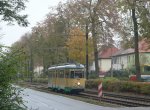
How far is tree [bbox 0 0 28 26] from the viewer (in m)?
22.6

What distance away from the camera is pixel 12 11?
76.7ft

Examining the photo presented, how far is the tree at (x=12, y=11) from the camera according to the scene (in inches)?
890

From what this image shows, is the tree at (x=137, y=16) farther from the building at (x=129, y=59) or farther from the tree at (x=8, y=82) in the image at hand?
the building at (x=129, y=59)

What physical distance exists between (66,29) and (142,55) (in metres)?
24.9

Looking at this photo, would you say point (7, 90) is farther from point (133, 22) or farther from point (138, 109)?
point (133, 22)

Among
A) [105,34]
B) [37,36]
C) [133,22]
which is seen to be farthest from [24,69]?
[37,36]

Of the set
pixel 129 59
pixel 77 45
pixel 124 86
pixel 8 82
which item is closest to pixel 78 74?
pixel 124 86

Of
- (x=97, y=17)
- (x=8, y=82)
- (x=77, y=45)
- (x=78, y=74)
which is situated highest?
(x=97, y=17)

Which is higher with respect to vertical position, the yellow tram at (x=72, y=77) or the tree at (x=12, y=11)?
the tree at (x=12, y=11)

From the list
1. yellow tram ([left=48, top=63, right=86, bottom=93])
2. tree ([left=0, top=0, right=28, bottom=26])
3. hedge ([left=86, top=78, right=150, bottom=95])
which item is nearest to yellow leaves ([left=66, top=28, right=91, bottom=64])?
hedge ([left=86, top=78, right=150, bottom=95])

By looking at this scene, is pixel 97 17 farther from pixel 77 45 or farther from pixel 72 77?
pixel 72 77

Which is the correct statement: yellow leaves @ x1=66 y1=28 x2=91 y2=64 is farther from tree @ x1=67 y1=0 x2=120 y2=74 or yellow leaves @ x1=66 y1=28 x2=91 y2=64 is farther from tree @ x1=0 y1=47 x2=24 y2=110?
tree @ x1=0 y1=47 x2=24 y2=110

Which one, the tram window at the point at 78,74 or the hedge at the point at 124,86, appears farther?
the tram window at the point at 78,74

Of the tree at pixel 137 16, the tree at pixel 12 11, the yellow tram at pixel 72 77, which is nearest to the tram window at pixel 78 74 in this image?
the yellow tram at pixel 72 77
